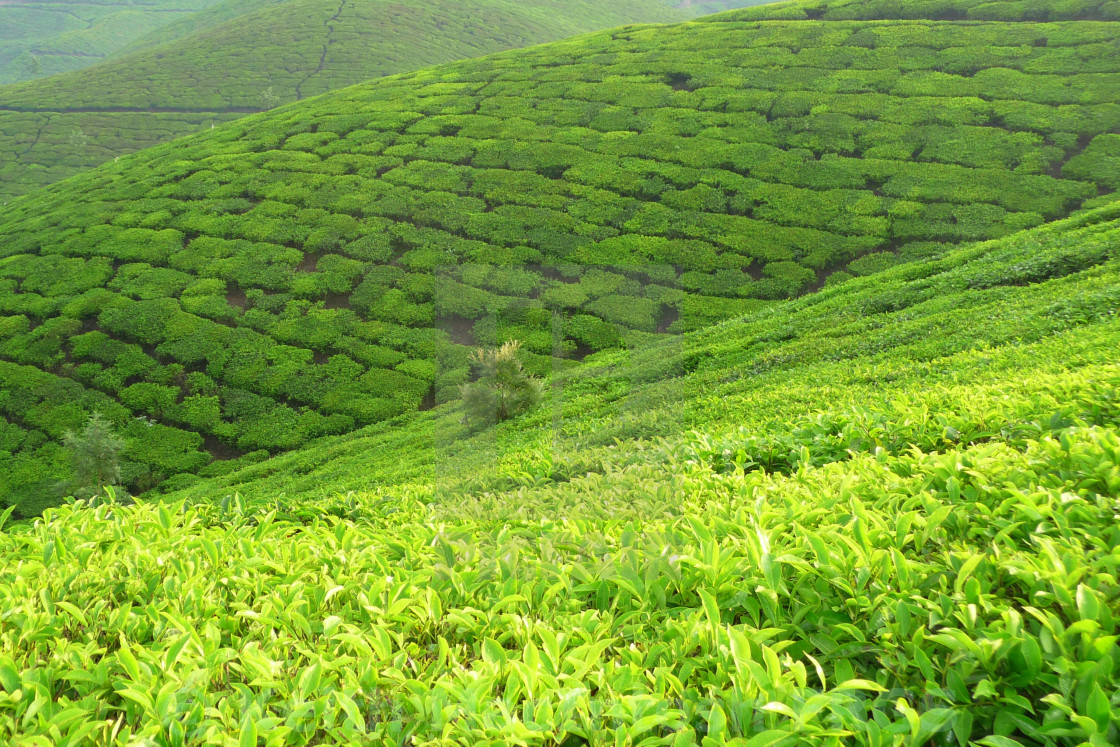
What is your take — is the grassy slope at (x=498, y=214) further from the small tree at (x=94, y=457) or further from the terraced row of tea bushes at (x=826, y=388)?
the terraced row of tea bushes at (x=826, y=388)

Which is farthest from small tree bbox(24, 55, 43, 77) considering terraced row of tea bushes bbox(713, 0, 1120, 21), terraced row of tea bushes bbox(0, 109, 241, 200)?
terraced row of tea bushes bbox(713, 0, 1120, 21)

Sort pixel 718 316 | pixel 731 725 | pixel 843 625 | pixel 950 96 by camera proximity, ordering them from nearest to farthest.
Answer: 1. pixel 731 725
2. pixel 843 625
3. pixel 718 316
4. pixel 950 96

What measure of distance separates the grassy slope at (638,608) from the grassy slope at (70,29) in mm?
110863

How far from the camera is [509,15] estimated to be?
72562mm

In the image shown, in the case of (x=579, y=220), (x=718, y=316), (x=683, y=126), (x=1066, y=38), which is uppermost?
(x=1066, y=38)

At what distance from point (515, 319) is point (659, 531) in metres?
4.44

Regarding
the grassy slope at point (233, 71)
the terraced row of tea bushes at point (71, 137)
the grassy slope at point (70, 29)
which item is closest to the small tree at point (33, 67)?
the grassy slope at point (70, 29)

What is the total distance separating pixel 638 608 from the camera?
2377 millimetres

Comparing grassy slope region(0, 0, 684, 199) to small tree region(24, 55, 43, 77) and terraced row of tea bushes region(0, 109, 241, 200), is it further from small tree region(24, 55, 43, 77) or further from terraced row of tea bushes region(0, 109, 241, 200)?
small tree region(24, 55, 43, 77)

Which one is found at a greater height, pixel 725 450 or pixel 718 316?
pixel 725 450

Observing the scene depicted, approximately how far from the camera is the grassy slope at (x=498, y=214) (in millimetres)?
16875

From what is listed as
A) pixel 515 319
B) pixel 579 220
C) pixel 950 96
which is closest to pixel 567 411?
pixel 515 319

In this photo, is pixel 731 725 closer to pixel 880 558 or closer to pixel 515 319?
pixel 880 558

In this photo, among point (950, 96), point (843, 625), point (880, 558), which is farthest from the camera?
point (950, 96)
